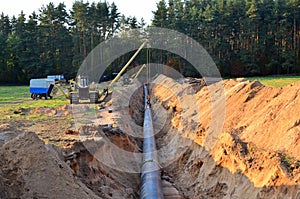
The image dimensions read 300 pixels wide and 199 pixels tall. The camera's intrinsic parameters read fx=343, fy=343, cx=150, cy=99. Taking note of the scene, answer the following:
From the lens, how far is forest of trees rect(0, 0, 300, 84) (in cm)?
5431

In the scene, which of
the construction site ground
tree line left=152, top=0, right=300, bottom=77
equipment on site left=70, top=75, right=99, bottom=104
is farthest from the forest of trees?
the construction site ground

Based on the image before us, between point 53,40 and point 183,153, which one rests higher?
point 53,40

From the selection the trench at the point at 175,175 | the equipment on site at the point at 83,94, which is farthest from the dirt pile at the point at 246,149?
the equipment on site at the point at 83,94

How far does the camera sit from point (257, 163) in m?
8.71

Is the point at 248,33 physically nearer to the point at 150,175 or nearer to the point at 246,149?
the point at 246,149

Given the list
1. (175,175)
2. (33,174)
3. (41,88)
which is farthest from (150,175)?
(41,88)

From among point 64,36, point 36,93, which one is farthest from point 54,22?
point 36,93

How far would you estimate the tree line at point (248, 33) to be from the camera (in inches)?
2124

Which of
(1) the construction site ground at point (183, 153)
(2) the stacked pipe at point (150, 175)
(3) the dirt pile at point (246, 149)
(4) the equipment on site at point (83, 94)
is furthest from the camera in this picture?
(4) the equipment on site at point (83, 94)

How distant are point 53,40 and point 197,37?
24.2 meters

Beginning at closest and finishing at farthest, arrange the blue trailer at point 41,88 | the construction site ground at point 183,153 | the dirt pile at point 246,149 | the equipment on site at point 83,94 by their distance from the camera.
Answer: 1. the construction site ground at point 183,153
2. the dirt pile at point 246,149
3. the equipment on site at point 83,94
4. the blue trailer at point 41,88

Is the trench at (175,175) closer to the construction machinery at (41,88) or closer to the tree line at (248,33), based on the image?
the construction machinery at (41,88)

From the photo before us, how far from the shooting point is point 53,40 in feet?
190

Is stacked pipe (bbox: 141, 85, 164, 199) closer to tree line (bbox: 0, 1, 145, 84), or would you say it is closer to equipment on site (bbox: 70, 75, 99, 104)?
equipment on site (bbox: 70, 75, 99, 104)
